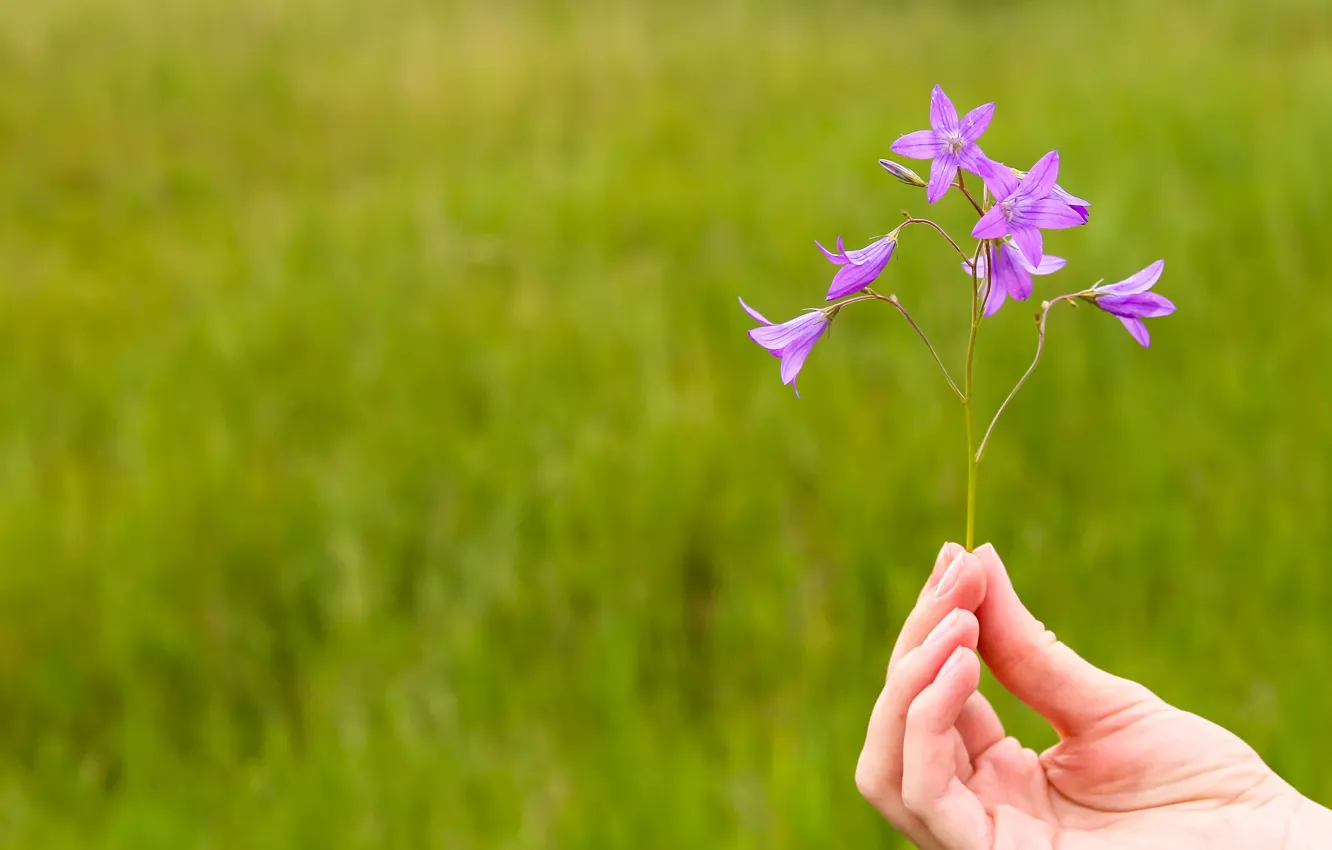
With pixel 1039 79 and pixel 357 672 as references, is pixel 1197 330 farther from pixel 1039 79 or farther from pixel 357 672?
pixel 1039 79

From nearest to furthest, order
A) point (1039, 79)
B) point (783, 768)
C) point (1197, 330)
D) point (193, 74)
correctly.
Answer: point (783, 768)
point (1197, 330)
point (1039, 79)
point (193, 74)

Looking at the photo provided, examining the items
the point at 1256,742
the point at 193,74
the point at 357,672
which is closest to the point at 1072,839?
the point at 1256,742

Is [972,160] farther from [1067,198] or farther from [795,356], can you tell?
[795,356]

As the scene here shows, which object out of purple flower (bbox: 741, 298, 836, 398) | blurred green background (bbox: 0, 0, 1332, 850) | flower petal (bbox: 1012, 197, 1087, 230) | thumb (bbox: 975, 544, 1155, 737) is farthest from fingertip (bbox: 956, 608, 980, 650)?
blurred green background (bbox: 0, 0, 1332, 850)

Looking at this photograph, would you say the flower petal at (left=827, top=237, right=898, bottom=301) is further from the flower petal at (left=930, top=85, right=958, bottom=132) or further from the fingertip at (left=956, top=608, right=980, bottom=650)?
the fingertip at (left=956, top=608, right=980, bottom=650)

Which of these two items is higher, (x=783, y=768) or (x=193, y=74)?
(x=193, y=74)

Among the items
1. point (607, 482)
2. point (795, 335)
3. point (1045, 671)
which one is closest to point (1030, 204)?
point (795, 335)
